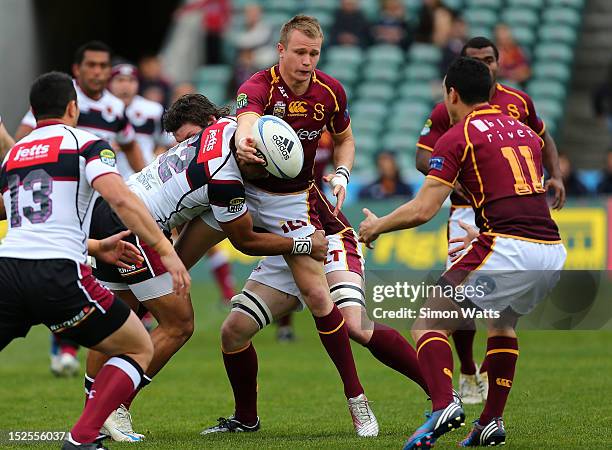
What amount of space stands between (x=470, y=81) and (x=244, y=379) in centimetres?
252

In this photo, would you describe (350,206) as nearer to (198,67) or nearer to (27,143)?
(198,67)

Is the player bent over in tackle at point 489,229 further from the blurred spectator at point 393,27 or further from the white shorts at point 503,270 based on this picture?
the blurred spectator at point 393,27

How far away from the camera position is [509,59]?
19.4 metres

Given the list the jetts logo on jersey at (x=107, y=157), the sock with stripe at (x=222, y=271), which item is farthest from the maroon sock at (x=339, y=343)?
the sock with stripe at (x=222, y=271)

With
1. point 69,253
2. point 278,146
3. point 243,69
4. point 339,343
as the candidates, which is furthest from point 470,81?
point 243,69

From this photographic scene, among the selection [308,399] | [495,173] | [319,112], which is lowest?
[308,399]

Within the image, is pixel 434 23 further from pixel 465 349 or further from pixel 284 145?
pixel 284 145

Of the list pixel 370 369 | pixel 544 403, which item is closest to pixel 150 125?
pixel 370 369

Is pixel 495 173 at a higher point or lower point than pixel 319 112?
lower

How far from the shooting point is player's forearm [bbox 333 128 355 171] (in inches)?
319

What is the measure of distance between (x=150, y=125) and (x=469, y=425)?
632cm

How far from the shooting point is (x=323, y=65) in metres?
21.3

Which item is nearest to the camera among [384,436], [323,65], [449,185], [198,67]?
[449,185]

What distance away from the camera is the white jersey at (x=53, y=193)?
6.02 metres
